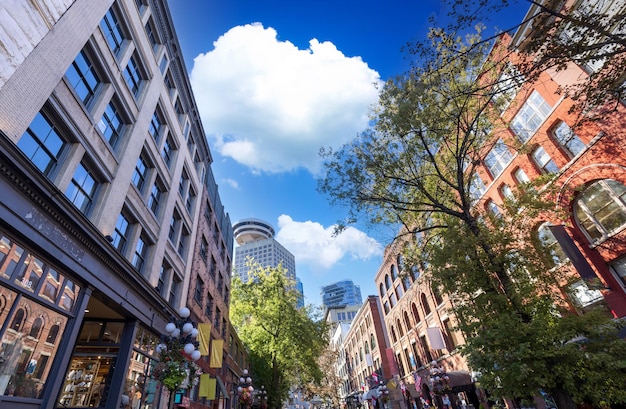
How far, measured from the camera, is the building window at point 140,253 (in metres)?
13.0

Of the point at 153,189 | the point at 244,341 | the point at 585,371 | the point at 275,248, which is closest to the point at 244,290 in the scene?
the point at 244,341

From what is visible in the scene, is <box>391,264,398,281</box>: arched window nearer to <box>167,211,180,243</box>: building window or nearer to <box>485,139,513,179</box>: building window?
<box>485,139,513,179</box>: building window

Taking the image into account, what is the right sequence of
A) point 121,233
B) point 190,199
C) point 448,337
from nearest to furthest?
point 121,233 → point 190,199 → point 448,337

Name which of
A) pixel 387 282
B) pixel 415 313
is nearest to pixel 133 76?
pixel 415 313

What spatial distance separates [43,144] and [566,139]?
21.1m

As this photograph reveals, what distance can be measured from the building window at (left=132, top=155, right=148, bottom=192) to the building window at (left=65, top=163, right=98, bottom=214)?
296 cm

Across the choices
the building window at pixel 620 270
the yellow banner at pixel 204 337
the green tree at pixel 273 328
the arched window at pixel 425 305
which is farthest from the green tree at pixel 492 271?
the green tree at pixel 273 328

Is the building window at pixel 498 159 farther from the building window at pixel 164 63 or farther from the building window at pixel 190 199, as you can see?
the building window at pixel 164 63

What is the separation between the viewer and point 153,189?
15562mm

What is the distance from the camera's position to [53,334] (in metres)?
7.55

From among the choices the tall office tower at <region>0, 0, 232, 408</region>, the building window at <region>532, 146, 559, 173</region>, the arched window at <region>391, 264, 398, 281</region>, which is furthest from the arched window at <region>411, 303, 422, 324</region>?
the tall office tower at <region>0, 0, 232, 408</region>

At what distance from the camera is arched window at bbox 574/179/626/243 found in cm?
1346

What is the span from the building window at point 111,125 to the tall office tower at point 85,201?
0.24 ft

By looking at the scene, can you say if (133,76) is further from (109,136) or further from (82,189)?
(82,189)
